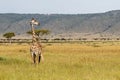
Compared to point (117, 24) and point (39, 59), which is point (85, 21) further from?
point (39, 59)

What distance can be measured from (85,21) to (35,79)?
600ft

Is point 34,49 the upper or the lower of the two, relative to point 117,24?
lower

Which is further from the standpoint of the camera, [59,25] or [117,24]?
[59,25]

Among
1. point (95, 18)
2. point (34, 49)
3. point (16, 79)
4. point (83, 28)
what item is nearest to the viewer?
point (16, 79)

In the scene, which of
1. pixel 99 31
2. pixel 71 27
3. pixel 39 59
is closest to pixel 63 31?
pixel 71 27

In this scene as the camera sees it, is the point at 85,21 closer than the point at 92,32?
No

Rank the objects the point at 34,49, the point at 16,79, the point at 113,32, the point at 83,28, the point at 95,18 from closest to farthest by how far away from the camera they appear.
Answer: the point at 16,79
the point at 34,49
the point at 113,32
the point at 83,28
the point at 95,18

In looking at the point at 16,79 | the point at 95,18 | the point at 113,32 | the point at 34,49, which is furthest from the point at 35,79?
the point at 95,18

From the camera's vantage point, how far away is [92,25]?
609 feet

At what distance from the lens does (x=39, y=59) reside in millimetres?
18969

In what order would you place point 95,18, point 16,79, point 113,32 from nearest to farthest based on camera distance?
point 16,79
point 113,32
point 95,18

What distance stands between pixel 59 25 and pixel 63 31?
8.56 m

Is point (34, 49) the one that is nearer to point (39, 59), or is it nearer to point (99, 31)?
point (39, 59)

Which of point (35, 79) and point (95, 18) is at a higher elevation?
point (95, 18)
